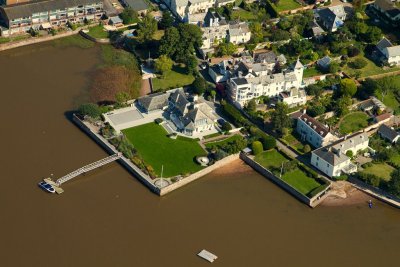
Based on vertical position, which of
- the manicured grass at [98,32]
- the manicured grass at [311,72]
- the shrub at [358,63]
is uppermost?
the manicured grass at [98,32]

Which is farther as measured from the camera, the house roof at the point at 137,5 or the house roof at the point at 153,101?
the house roof at the point at 137,5

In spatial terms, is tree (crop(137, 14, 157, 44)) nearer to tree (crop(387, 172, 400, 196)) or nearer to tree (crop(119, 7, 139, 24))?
tree (crop(119, 7, 139, 24))

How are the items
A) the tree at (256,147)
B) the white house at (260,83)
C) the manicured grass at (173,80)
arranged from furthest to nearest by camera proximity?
1. the manicured grass at (173,80)
2. the white house at (260,83)
3. the tree at (256,147)

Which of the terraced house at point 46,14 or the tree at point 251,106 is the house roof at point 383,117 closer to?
the tree at point 251,106

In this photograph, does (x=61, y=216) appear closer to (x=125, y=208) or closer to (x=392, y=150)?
(x=125, y=208)

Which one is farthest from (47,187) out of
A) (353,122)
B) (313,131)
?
Answer: (353,122)

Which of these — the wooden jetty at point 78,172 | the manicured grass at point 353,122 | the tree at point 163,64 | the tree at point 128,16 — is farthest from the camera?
the tree at point 128,16

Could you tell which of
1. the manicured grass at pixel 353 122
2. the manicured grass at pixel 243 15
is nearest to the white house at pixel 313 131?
the manicured grass at pixel 353 122
